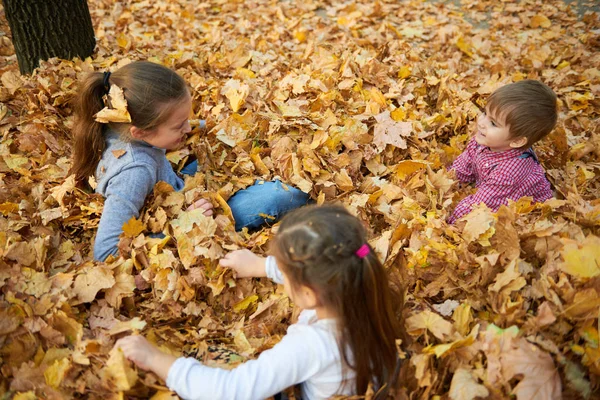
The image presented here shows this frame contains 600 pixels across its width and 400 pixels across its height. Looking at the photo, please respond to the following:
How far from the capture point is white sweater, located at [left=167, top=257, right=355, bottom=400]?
60.7 inches

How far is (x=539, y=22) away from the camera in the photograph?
516 cm

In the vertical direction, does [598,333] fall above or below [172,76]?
below

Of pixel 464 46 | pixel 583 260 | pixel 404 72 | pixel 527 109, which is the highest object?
pixel 527 109

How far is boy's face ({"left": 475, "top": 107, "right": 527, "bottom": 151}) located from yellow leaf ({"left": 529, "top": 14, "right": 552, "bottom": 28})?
316 centimetres

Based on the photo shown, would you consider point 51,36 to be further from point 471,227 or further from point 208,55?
point 471,227

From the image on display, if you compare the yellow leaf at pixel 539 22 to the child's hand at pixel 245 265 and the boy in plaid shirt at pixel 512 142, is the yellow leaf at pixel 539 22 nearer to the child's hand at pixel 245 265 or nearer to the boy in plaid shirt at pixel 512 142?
the boy in plaid shirt at pixel 512 142

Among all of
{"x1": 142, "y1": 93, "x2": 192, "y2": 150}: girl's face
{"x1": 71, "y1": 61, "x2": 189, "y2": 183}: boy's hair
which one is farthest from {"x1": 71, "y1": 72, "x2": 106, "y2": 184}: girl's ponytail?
{"x1": 142, "y1": 93, "x2": 192, "y2": 150}: girl's face

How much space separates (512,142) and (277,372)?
80.0 inches

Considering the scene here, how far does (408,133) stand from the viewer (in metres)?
3.05

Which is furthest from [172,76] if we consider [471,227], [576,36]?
[576,36]

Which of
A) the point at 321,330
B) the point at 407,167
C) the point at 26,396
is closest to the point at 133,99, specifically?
the point at 26,396

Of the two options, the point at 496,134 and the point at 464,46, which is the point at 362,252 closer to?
the point at 496,134

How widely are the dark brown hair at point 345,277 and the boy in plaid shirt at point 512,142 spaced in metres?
1.19

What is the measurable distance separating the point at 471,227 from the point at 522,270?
1.09ft
